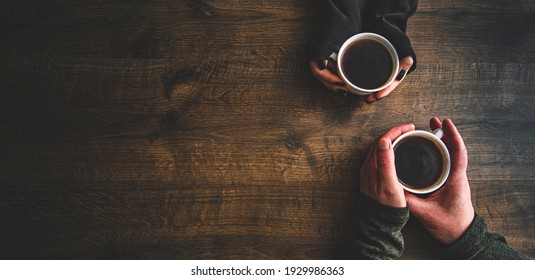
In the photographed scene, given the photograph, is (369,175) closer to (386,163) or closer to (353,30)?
(386,163)

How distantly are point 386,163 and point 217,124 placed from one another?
1.64ft

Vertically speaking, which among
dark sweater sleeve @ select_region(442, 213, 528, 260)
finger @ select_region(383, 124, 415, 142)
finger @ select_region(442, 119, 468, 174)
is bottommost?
dark sweater sleeve @ select_region(442, 213, 528, 260)

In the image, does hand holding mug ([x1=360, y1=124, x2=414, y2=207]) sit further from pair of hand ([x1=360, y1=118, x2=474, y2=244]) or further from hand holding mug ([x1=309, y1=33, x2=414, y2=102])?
hand holding mug ([x1=309, y1=33, x2=414, y2=102])

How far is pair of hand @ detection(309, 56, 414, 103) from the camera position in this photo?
39.2 inches

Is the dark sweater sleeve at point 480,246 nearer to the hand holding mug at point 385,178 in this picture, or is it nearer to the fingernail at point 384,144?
the hand holding mug at point 385,178

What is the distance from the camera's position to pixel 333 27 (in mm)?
1019

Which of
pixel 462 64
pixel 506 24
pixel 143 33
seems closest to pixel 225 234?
pixel 143 33

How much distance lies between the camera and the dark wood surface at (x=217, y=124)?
41.9 inches

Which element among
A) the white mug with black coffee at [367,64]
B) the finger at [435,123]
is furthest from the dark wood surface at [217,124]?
the white mug with black coffee at [367,64]

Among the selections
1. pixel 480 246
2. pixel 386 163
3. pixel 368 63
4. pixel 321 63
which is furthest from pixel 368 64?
pixel 480 246

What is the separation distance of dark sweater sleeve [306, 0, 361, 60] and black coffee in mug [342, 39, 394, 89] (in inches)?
2.1

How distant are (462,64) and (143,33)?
3.27ft

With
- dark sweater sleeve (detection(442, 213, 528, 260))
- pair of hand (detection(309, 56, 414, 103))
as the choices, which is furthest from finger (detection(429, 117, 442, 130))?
dark sweater sleeve (detection(442, 213, 528, 260))
